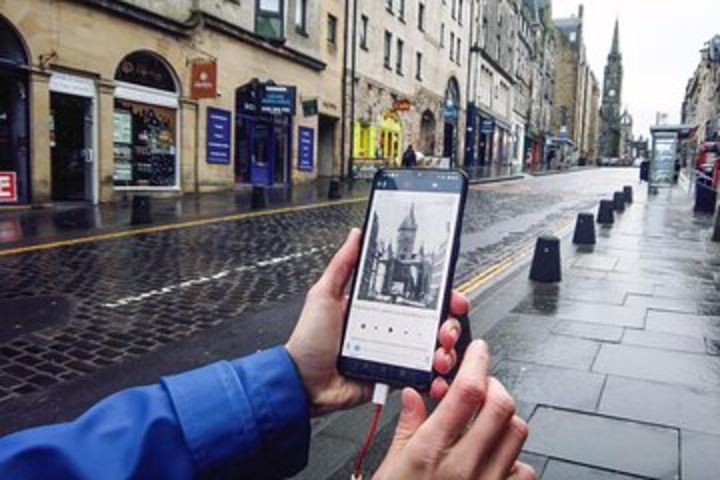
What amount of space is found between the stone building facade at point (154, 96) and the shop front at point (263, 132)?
0.04m

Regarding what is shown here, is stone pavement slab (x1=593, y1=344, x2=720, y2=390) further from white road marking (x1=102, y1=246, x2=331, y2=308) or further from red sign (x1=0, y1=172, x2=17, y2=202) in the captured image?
red sign (x1=0, y1=172, x2=17, y2=202)

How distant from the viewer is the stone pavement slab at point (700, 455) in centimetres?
344

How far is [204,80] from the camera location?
66.2 ft

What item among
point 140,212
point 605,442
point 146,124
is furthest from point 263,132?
point 605,442

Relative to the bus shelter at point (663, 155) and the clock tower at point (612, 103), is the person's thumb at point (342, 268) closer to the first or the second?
the bus shelter at point (663, 155)

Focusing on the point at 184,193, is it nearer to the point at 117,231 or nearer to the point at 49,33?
the point at 49,33

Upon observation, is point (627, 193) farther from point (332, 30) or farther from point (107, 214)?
point (107, 214)

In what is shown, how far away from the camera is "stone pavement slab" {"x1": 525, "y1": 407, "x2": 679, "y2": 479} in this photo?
3.53 metres

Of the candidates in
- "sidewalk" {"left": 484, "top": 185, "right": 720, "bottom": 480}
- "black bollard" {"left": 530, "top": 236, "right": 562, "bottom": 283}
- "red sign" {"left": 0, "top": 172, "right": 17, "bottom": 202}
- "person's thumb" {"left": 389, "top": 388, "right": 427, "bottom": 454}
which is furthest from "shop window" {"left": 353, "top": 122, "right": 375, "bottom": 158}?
"person's thumb" {"left": 389, "top": 388, "right": 427, "bottom": 454}

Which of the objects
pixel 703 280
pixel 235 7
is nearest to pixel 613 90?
pixel 235 7

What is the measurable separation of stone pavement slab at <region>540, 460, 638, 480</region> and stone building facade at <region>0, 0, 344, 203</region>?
14.9 m

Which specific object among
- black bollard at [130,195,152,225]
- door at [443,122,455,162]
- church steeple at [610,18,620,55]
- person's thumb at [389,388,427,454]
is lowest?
black bollard at [130,195,152,225]

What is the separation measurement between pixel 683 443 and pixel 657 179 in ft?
93.2

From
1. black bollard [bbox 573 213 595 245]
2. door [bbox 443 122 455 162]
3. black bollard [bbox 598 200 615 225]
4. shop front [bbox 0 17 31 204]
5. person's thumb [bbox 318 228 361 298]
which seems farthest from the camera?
door [bbox 443 122 455 162]
